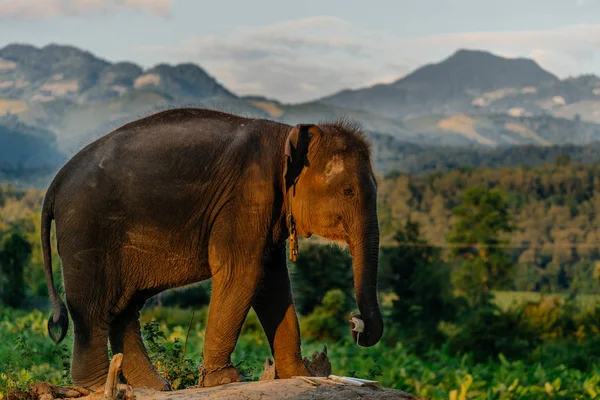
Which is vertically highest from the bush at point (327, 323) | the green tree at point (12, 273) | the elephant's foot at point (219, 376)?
the elephant's foot at point (219, 376)

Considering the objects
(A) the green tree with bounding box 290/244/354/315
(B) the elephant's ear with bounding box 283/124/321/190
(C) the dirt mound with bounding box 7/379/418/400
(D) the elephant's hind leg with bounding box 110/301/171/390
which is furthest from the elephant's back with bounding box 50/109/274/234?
(A) the green tree with bounding box 290/244/354/315

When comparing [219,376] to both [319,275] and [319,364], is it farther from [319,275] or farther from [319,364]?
[319,275]

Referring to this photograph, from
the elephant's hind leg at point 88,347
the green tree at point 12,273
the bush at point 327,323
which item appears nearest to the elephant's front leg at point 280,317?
the elephant's hind leg at point 88,347

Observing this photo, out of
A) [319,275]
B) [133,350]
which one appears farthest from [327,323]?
[133,350]

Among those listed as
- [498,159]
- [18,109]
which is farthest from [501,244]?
[18,109]

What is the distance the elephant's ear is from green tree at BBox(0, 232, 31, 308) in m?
26.9

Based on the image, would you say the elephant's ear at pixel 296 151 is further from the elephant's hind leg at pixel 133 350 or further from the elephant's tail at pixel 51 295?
the elephant's tail at pixel 51 295

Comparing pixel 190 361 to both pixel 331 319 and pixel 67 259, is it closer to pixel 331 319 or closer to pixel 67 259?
pixel 67 259

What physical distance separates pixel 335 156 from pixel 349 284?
34.1 m

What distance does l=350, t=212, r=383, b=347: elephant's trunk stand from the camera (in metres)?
8.34

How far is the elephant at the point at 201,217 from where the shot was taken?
8.49 meters

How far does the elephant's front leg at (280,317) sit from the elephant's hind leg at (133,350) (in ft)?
3.27

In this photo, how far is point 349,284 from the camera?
42531 millimetres

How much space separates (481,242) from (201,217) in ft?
179
